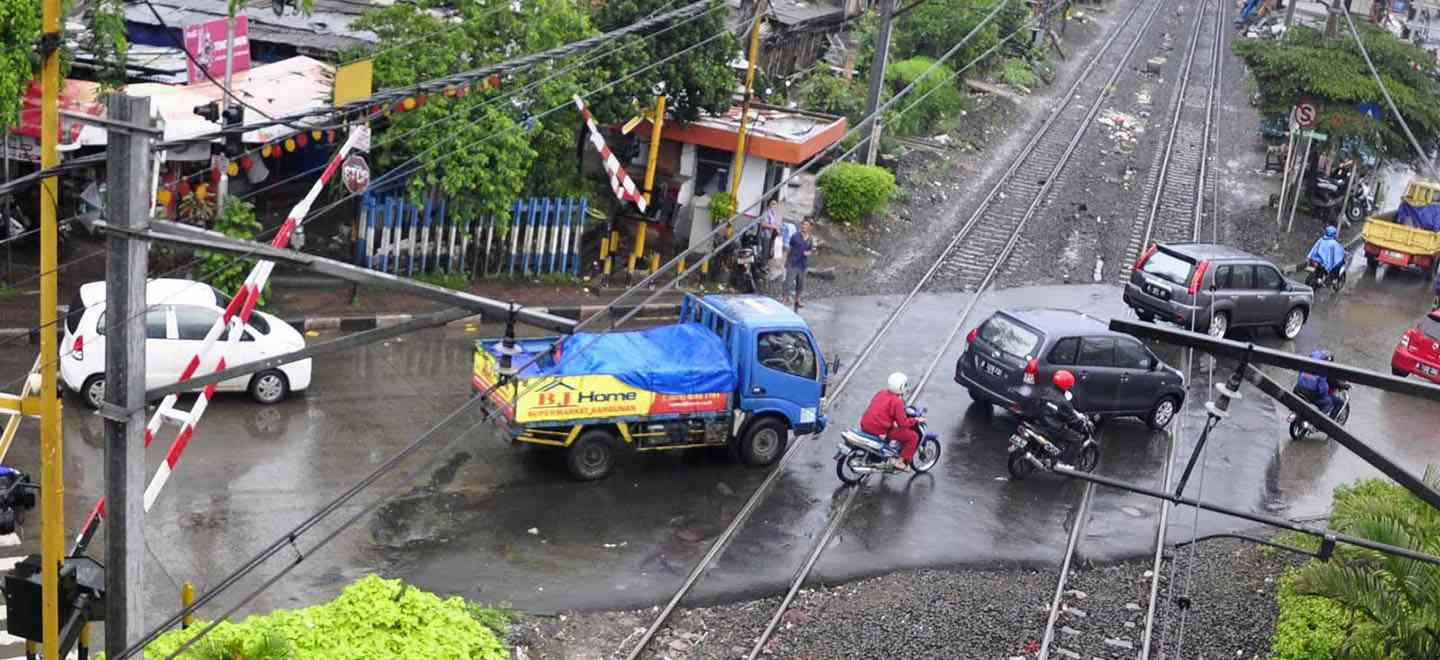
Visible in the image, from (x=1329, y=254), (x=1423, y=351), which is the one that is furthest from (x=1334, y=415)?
(x=1329, y=254)

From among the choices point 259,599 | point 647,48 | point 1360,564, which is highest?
point 647,48

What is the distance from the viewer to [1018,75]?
4519 cm

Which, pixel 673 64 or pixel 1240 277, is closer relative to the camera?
pixel 1240 277

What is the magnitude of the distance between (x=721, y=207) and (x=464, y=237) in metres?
4.68

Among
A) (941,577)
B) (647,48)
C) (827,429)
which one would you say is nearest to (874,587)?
(941,577)

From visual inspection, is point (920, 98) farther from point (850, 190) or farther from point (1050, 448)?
point (1050, 448)

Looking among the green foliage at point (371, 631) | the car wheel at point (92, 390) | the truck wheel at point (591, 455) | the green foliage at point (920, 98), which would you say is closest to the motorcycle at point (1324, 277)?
the green foliage at point (920, 98)

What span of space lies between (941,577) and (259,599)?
22.4 feet

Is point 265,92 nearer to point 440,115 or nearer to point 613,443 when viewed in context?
A: point 440,115

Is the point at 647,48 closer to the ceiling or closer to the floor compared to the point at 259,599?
closer to the ceiling

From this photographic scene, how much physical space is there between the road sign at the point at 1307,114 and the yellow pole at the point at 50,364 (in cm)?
2857

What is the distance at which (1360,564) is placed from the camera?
12.5 m

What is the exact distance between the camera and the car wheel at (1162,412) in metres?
20.6

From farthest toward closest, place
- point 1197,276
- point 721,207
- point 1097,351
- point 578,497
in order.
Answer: point 721,207
point 1197,276
point 1097,351
point 578,497
